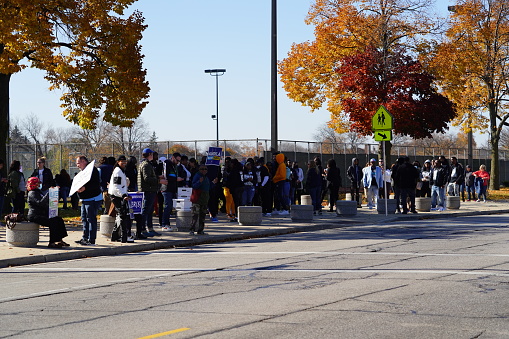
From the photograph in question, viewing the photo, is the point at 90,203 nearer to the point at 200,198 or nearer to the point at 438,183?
the point at 200,198

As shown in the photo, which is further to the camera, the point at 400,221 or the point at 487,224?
the point at 400,221

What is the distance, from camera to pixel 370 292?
33.7 feet

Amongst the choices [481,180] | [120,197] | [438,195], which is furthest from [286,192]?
[481,180]

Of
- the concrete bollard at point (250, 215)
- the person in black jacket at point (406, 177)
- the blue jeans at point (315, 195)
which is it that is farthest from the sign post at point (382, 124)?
the concrete bollard at point (250, 215)

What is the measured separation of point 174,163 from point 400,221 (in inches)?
293

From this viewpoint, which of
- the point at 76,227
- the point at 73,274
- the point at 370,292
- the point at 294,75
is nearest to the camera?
the point at 370,292

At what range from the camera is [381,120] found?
25.0 meters

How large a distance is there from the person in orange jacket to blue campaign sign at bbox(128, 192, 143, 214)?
27.1ft

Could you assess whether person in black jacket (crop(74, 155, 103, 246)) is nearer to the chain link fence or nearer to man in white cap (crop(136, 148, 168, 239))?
man in white cap (crop(136, 148, 168, 239))

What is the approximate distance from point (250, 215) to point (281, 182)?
415 cm

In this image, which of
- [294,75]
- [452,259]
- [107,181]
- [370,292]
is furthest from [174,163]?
[294,75]

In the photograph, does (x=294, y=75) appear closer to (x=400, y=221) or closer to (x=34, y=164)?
(x=34, y=164)

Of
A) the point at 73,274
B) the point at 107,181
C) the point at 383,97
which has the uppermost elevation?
the point at 383,97

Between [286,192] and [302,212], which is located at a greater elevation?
[286,192]
